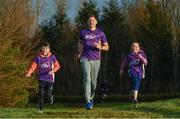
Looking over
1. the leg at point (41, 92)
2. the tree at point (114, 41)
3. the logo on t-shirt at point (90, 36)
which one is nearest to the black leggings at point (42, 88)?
the leg at point (41, 92)

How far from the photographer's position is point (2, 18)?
134 ft

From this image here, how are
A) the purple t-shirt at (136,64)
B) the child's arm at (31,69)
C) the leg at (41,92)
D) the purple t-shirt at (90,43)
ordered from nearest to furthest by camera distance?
1. the purple t-shirt at (90,43)
2. the leg at (41,92)
3. the child's arm at (31,69)
4. the purple t-shirt at (136,64)

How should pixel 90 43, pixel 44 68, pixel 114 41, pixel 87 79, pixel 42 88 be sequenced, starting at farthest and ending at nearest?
pixel 114 41, pixel 44 68, pixel 42 88, pixel 90 43, pixel 87 79

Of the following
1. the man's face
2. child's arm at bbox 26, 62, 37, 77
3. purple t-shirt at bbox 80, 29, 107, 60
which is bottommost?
child's arm at bbox 26, 62, 37, 77

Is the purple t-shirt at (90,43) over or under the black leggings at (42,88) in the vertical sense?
over

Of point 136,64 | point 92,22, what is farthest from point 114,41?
point 92,22

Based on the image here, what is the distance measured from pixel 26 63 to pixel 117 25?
124ft

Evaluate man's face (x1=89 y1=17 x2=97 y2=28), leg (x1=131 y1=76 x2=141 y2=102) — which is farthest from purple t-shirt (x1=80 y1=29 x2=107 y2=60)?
leg (x1=131 y1=76 x2=141 y2=102)

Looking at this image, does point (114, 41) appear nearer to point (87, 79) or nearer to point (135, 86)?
point (135, 86)

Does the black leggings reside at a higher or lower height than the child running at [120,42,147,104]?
lower

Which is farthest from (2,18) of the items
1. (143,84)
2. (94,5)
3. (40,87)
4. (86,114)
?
(94,5)

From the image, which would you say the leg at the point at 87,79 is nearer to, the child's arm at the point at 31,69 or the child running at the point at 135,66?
the child's arm at the point at 31,69

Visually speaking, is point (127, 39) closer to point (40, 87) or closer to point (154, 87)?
point (154, 87)

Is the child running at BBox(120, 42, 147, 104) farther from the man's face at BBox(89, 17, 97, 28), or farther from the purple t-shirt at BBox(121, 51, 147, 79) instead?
the man's face at BBox(89, 17, 97, 28)
